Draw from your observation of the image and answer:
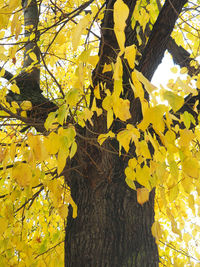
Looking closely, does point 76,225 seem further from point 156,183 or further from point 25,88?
point 25,88

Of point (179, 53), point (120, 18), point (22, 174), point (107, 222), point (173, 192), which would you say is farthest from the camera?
point (179, 53)

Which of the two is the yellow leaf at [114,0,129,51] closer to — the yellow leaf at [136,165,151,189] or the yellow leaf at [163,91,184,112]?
the yellow leaf at [163,91,184,112]

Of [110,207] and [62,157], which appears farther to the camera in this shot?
[110,207]

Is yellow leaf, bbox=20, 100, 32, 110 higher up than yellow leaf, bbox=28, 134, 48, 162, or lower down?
higher up

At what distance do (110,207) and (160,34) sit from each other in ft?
3.54

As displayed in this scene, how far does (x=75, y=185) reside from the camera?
183 cm

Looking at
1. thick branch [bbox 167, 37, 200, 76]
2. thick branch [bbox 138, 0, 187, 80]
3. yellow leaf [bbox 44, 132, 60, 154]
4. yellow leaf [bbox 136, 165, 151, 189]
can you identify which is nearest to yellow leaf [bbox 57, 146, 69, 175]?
yellow leaf [bbox 44, 132, 60, 154]

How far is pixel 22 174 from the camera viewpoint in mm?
959

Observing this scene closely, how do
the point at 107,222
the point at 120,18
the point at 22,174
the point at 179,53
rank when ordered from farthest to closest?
1. the point at 179,53
2. the point at 107,222
3. the point at 22,174
4. the point at 120,18

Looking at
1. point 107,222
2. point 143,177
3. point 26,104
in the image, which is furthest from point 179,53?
point 143,177

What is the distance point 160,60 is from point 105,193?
94 centimetres

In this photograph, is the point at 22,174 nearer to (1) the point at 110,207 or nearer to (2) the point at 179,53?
(1) the point at 110,207

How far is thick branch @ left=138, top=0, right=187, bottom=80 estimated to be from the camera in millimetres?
1612

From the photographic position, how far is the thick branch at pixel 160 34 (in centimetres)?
161
